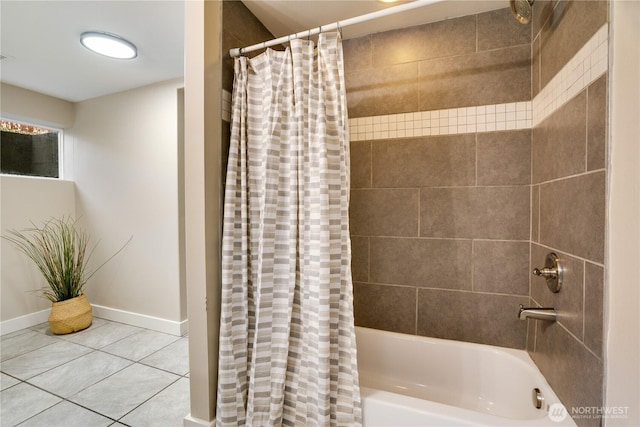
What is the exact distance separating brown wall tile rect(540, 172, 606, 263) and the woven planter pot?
148 inches

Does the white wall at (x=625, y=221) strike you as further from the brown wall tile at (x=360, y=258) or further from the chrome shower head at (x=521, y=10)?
the brown wall tile at (x=360, y=258)

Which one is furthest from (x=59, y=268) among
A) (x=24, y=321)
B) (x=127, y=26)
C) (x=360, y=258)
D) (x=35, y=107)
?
(x=360, y=258)

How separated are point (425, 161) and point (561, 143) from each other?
627mm

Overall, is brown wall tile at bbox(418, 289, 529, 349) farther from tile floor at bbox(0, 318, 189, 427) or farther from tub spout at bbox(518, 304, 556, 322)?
tile floor at bbox(0, 318, 189, 427)

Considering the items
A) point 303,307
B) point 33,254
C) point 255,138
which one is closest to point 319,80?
point 255,138

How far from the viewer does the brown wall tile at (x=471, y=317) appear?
1.50 meters

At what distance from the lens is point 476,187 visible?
154cm

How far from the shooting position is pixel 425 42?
64.1 inches

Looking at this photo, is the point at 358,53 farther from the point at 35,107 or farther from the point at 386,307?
the point at 35,107

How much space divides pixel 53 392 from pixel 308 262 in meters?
2.04

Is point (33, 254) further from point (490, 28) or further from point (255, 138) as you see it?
point (490, 28)

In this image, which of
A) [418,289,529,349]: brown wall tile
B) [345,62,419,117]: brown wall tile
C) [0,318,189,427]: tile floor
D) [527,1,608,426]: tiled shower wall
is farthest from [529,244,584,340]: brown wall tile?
[0,318,189,427]: tile floor

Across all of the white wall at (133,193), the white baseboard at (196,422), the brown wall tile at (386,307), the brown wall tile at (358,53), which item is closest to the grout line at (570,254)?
the brown wall tile at (386,307)

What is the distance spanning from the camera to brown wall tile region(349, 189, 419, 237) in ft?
5.47
